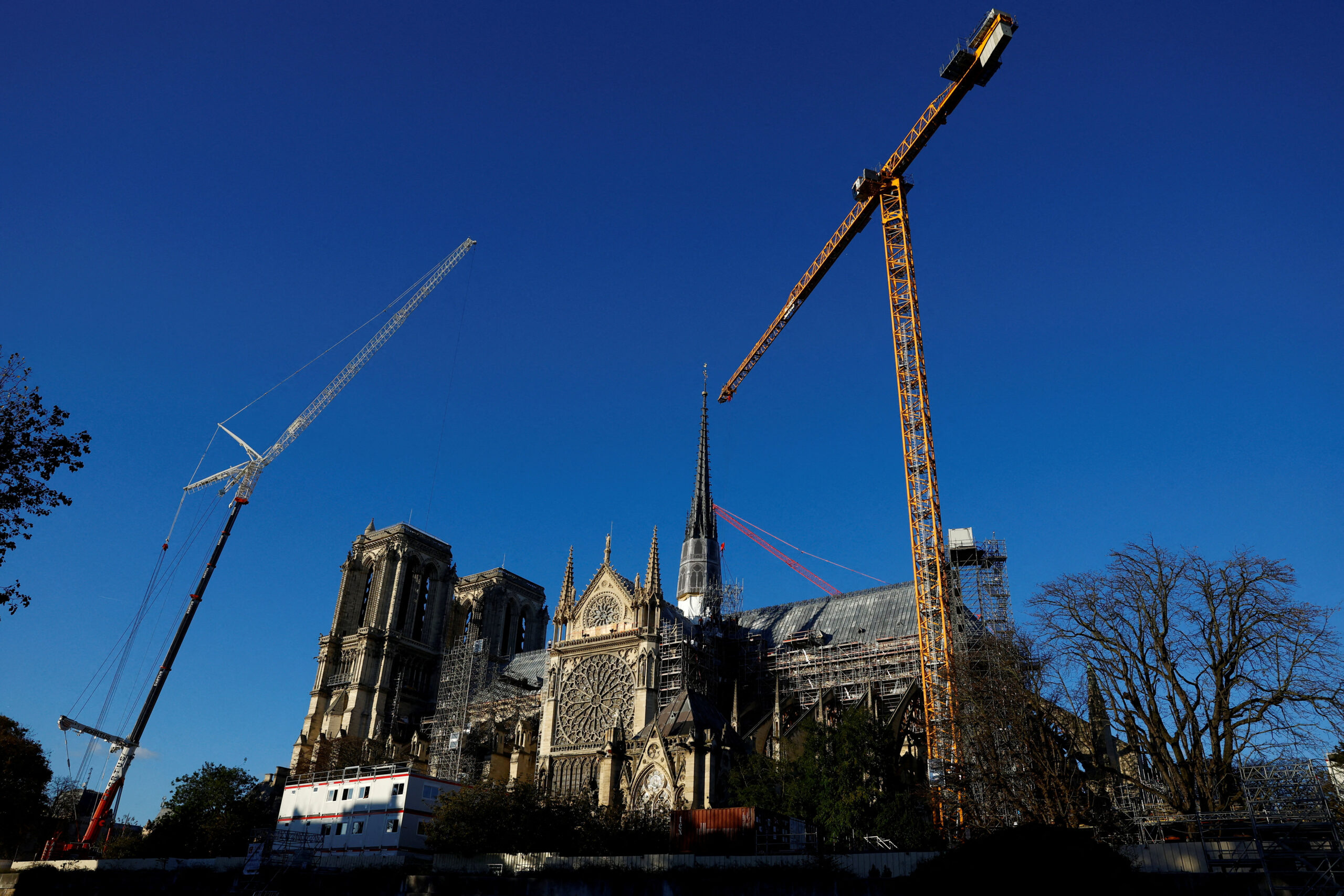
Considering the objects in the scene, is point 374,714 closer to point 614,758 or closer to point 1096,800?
point 614,758

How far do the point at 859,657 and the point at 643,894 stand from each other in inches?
1036

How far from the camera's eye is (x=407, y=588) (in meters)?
87.6

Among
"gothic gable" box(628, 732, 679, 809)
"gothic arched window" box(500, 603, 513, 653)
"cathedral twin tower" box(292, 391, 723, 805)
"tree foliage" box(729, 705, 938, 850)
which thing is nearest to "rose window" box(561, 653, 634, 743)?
"cathedral twin tower" box(292, 391, 723, 805)

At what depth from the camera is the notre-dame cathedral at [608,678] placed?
160 feet

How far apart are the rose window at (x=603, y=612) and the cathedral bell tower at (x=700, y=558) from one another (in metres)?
10.9

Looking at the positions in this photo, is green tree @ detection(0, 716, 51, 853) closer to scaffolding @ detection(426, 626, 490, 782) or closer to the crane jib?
scaffolding @ detection(426, 626, 490, 782)

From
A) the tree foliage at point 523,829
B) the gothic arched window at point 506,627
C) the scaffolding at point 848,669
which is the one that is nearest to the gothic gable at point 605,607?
the scaffolding at point 848,669

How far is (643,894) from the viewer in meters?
30.9

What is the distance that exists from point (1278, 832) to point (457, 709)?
5886cm

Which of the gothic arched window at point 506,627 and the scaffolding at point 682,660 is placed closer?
the scaffolding at point 682,660

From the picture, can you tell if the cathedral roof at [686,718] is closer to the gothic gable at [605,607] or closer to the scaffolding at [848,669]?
the scaffolding at [848,669]

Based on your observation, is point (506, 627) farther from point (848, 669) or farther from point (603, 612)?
point (848, 669)

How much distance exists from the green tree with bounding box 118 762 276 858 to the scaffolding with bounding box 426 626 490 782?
12903mm

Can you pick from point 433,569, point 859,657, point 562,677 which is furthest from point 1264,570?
point 433,569
